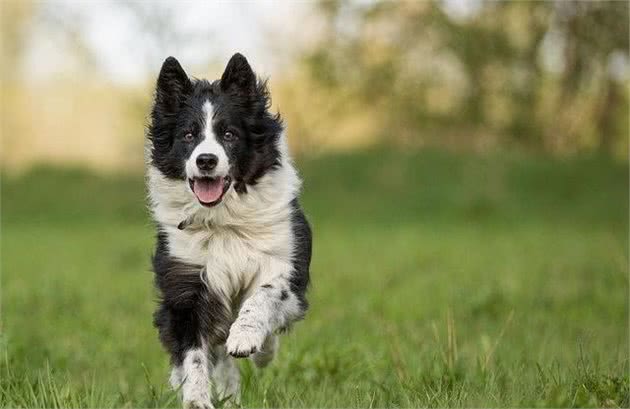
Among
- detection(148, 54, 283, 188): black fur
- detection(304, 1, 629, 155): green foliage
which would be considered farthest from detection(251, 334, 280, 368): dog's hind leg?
detection(304, 1, 629, 155): green foliage

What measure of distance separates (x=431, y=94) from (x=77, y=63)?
10467 millimetres

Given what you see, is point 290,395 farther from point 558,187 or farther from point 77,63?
point 77,63

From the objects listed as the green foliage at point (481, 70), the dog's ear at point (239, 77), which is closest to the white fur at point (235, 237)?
the dog's ear at point (239, 77)

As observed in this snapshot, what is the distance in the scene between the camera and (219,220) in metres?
5.27

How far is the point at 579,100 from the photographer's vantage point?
90.9 feet

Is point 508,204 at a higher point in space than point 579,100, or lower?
lower

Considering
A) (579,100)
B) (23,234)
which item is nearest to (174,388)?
(23,234)

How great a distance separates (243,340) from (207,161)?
89 cm

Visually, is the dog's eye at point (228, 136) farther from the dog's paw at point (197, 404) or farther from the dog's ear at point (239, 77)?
the dog's paw at point (197, 404)

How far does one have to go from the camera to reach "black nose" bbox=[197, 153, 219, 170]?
Result: 4.94 m

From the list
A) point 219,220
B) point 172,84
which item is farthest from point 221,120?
point 219,220

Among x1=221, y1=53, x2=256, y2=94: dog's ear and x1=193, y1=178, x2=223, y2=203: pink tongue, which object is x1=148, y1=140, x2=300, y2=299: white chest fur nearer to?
x1=193, y1=178, x2=223, y2=203: pink tongue

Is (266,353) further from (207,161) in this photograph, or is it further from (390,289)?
(390,289)

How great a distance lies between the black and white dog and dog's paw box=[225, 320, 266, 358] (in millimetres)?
163
